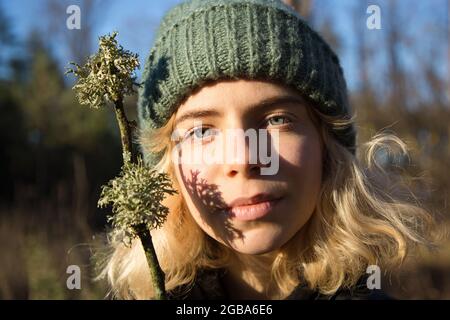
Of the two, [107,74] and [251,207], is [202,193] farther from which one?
[107,74]

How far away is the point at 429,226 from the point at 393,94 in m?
8.87

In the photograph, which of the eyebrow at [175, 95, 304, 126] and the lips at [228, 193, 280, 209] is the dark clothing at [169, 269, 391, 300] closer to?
the lips at [228, 193, 280, 209]

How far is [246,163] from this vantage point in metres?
1.43

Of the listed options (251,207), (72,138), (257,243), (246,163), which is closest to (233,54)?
(246,163)

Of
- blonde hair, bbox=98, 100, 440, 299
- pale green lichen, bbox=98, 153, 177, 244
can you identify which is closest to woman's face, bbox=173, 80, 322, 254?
blonde hair, bbox=98, 100, 440, 299

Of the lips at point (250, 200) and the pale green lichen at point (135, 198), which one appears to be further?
the lips at point (250, 200)

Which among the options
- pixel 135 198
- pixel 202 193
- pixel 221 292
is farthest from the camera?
pixel 221 292

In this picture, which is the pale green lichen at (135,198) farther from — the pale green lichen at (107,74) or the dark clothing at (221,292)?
the dark clothing at (221,292)

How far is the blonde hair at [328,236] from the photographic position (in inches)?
69.8

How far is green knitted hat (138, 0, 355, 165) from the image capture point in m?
1.56

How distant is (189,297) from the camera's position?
72.6 inches

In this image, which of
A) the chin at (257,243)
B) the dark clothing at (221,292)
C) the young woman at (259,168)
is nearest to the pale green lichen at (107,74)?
the young woman at (259,168)

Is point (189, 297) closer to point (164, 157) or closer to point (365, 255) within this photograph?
point (164, 157)

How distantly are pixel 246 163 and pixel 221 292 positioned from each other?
674 mm
